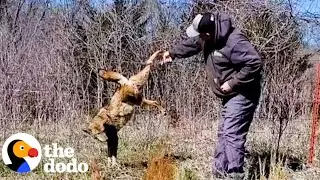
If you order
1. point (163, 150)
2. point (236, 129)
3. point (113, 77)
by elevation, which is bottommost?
point (163, 150)

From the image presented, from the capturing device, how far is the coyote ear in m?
4.95

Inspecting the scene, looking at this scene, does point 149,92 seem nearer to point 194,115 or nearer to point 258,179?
point 194,115

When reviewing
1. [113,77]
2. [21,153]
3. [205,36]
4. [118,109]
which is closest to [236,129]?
[205,36]

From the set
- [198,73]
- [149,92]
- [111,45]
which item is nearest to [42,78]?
[111,45]

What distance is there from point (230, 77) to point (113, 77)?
124 cm

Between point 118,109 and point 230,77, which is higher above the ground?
point 230,77

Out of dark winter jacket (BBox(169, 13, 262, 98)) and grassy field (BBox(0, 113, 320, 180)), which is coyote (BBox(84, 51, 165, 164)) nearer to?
grassy field (BBox(0, 113, 320, 180))

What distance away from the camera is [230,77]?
4.30 metres

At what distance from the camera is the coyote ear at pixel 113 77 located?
4949 millimetres

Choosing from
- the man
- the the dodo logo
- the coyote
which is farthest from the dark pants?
the the dodo logo

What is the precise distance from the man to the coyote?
32.5 inches

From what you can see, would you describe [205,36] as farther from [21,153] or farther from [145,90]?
[21,153]

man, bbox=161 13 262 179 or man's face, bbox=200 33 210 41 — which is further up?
man's face, bbox=200 33 210 41

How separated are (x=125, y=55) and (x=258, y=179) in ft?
6.48
